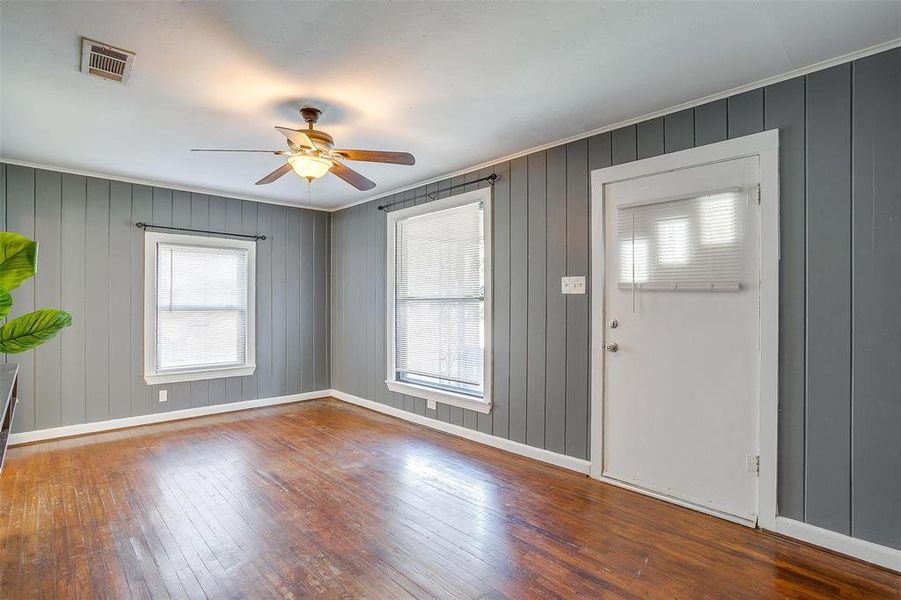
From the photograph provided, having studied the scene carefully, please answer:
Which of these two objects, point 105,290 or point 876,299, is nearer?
point 876,299

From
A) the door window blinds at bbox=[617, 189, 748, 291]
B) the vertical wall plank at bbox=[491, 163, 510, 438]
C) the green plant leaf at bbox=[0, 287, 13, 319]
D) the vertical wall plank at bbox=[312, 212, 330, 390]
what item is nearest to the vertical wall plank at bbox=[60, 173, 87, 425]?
the vertical wall plank at bbox=[312, 212, 330, 390]

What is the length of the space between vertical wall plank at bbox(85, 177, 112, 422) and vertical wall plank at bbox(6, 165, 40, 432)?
1.28 ft

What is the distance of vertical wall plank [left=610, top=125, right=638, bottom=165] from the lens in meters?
3.09

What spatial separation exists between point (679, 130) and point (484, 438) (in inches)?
110

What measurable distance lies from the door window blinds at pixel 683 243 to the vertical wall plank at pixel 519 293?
0.84m

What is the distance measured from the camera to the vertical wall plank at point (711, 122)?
270 cm

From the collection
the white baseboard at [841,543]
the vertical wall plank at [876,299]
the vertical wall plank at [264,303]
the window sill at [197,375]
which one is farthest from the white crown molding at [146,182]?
the white baseboard at [841,543]

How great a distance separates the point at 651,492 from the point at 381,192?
3841 mm

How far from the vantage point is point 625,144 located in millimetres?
3137

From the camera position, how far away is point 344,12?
1.94m

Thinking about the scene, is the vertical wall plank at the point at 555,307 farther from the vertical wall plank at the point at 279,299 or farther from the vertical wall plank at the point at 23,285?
the vertical wall plank at the point at 23,285

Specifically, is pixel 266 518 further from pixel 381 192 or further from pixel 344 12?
pixel 381 192

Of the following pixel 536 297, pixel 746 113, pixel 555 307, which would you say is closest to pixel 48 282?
pixel 536 297

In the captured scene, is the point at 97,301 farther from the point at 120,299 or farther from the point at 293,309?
the point at 293,309
